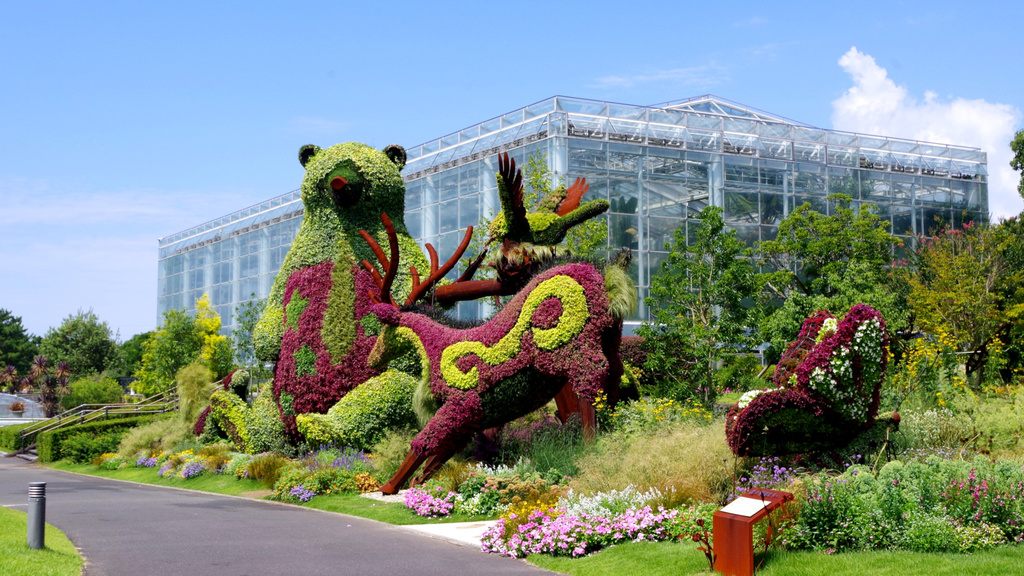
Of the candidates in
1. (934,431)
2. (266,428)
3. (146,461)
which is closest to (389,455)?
(266,428)

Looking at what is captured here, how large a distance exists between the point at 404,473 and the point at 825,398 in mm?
6105

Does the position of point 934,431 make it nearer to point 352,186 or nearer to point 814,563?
point 814,563

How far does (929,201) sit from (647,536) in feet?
117

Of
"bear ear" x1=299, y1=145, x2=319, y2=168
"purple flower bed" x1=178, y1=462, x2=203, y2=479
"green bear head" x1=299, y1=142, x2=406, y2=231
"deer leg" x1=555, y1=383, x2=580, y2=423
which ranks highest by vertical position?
"bear ear" x1=299, y1=145, x2=319, y2=168

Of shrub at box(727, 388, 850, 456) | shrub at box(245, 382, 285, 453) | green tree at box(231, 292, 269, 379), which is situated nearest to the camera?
shrub at box(727, 388, 850, 456)

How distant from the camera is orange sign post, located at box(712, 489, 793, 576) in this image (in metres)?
6.43

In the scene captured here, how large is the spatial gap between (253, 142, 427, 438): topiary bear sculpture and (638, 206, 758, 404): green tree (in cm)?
544

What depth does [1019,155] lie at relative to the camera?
30047 millimetres

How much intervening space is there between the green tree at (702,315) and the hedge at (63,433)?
55.3 feet

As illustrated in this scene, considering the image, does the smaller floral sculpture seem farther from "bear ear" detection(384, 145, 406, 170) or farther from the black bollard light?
"bear ear" detection(384, 145, 406, 170)

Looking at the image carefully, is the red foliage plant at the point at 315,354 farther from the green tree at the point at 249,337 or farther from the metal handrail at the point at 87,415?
the green tree at the point at 249,337

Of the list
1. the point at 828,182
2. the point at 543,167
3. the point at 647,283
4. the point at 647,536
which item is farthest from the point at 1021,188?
the point at 647,536

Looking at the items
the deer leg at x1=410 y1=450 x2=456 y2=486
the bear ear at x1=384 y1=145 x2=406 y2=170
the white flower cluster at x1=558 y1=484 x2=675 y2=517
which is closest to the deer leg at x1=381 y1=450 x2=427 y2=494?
the deer leg at x1=410 y1=450 x2=456 y2=486

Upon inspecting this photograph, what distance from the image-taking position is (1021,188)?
29656 mm
